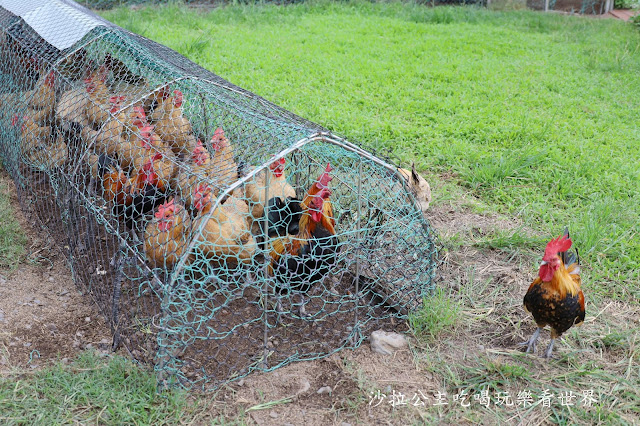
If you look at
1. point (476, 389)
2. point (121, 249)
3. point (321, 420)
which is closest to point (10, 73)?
point (121, 249)

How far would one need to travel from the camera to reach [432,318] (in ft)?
11.1

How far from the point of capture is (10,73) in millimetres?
5090

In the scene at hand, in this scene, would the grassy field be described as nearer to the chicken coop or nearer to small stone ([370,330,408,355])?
small stone ([370,330,408,355])

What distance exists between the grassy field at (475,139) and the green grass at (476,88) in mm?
25

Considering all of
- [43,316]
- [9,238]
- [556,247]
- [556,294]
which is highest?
[556,247]

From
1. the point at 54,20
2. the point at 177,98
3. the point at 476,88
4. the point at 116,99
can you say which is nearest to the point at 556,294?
the point at 177,98

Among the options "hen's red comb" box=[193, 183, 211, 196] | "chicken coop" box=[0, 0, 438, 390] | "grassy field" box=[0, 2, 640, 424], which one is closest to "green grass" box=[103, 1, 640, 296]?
"grassy field" box=[0, 2, 640, 424]

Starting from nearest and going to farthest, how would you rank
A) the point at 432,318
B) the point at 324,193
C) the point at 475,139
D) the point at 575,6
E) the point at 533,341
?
the point at 324,193 → the point at 533,341 → the point at 432,318 → the point at 475,139 → the point at 575,6

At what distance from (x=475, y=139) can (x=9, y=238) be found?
14.2ft

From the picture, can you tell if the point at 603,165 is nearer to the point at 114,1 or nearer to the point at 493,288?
the point at 493,288

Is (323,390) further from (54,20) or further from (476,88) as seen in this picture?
(476,88)

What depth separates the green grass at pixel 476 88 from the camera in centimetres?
486

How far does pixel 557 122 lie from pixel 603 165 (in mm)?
1088

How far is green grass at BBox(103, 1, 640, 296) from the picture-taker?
4.86 meters
